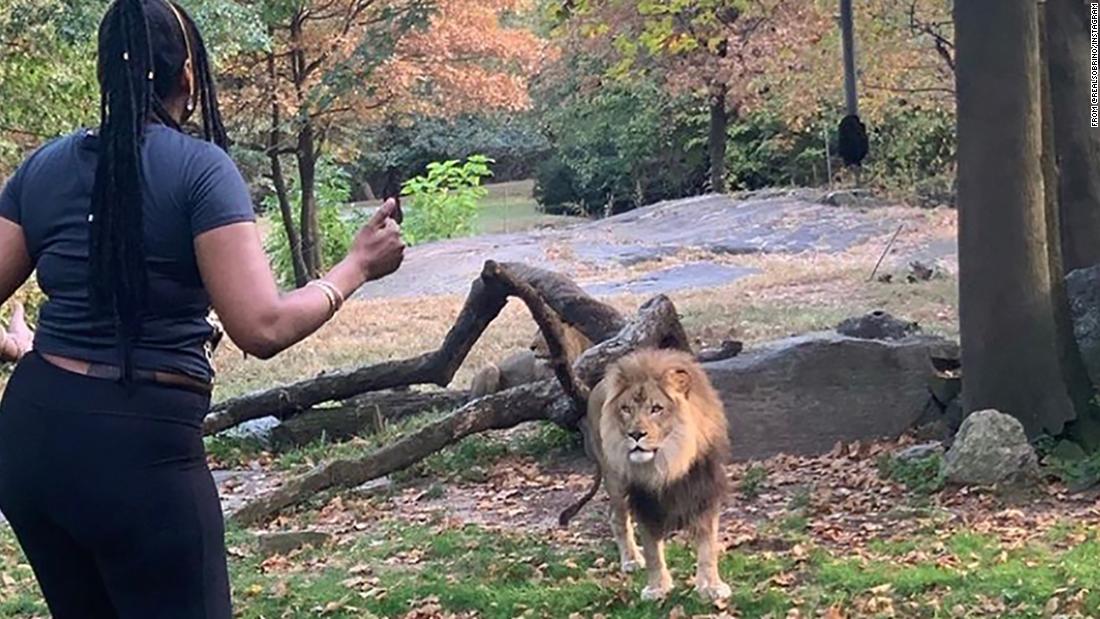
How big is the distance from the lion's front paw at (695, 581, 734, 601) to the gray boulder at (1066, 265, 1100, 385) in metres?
3.13

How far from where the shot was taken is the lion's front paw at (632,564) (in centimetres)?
646

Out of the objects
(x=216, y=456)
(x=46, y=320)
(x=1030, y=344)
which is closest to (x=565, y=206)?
(x=216, y=456)

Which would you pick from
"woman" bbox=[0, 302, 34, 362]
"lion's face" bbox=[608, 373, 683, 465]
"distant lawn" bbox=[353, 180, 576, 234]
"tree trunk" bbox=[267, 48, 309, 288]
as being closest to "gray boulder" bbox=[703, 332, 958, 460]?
"lion's face" bbox=[608, 373, 683, 465]

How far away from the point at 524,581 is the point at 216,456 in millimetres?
4779

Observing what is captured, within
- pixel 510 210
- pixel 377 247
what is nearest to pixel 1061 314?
pixel 377 247

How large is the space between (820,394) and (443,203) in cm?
2214

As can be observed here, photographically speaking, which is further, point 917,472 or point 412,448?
point 412,448

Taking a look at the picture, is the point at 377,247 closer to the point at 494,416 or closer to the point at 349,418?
the point at 494,416

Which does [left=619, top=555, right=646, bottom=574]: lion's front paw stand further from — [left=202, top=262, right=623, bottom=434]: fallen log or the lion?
[left=202, top=262, right=623, bottom=434]: fallen log

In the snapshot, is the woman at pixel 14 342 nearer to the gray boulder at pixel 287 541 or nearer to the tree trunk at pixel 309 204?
the gray boulder at pixel 287 541

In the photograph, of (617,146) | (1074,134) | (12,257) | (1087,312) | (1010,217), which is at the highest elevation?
(12,257)

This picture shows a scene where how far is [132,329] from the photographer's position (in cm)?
290

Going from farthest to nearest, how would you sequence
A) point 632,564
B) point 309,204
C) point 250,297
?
point 309,204
point 632,564
point 250,297

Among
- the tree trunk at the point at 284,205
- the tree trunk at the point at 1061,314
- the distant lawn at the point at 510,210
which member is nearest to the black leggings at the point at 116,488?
the tree trunk at the point at 1061,314
